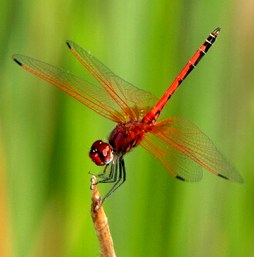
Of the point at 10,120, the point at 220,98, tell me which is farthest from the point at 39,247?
the point at 220,98

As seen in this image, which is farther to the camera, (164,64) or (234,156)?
(234,156)

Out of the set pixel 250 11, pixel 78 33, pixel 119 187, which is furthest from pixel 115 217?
pixel 250 11

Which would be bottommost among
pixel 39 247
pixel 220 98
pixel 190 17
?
pixel 39 247

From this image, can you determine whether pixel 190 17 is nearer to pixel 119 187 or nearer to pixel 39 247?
pixel 119 187

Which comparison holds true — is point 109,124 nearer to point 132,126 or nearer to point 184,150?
point 132,126

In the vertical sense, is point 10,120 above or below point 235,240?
above

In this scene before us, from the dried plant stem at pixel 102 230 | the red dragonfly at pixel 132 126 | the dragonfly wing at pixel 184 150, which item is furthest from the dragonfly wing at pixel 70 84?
the dried plant stem at pixel 102 230

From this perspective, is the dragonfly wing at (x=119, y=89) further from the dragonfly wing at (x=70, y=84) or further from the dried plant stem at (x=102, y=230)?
the dried plant stem at (x=102, y=230)
